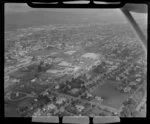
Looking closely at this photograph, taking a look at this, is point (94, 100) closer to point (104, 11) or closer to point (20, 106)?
point (20, 106)

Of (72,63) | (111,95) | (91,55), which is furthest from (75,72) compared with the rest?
(111,95)

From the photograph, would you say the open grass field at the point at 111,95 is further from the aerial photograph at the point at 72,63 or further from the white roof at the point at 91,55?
the white roof at the point at 91,55

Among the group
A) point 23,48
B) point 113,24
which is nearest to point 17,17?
point 23,48

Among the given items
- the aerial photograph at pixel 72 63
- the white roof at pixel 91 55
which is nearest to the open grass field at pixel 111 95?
the aerial photograph at pixel 72 63

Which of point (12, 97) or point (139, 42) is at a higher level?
point (139, 42)

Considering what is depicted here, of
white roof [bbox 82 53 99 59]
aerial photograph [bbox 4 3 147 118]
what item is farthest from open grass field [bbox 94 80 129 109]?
white roof [bbox 82 53 99 59]

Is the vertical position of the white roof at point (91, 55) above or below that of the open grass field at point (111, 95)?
above

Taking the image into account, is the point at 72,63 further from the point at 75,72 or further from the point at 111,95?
the point at 111,95

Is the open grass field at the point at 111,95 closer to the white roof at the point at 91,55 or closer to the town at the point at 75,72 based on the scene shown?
the town at the point at 75,72
